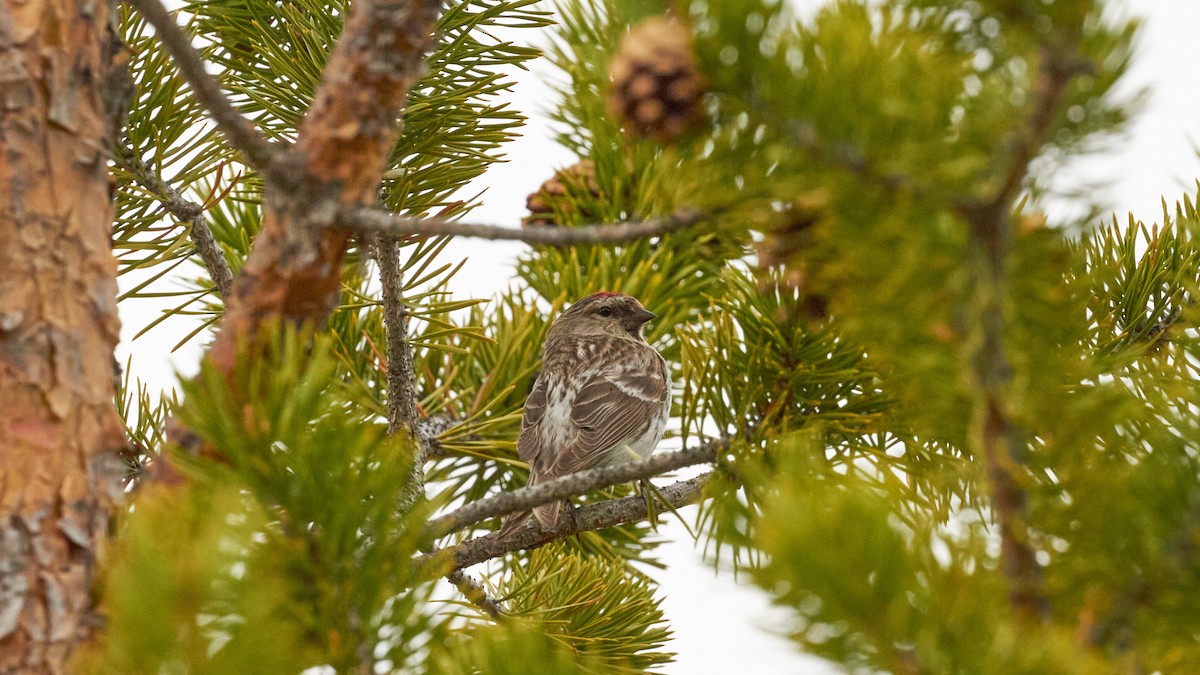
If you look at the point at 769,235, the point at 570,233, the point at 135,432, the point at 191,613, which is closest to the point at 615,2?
the point at 570,233

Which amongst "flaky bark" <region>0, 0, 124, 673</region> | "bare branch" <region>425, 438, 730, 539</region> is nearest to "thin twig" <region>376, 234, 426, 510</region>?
"bare branch" <region>425, 438, 730, 539</region>

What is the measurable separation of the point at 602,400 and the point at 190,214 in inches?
96.6

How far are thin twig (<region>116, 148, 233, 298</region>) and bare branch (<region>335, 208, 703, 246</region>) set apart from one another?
4.09 ft

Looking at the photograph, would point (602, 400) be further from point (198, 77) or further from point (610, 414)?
point (198, 77)

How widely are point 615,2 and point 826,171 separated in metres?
0.33

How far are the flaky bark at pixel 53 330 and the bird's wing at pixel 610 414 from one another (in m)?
3.05

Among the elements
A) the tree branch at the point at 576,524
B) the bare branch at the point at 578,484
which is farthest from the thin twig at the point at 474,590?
the bare branch at the point at 578,484

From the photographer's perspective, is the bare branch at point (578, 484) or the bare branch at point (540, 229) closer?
the bare branch at point (540, 229)

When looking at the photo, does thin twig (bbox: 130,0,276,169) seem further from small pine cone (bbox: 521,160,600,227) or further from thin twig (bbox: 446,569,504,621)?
thin twig (bbox: 446,569,504,621)

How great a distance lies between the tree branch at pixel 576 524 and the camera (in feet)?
9.25

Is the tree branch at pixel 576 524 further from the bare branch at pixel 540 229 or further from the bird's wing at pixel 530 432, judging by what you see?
the bare branch at pixel 540 229

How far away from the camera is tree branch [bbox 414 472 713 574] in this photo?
2.82 m

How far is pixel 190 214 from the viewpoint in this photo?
2602 mm

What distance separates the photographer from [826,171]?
104cm
